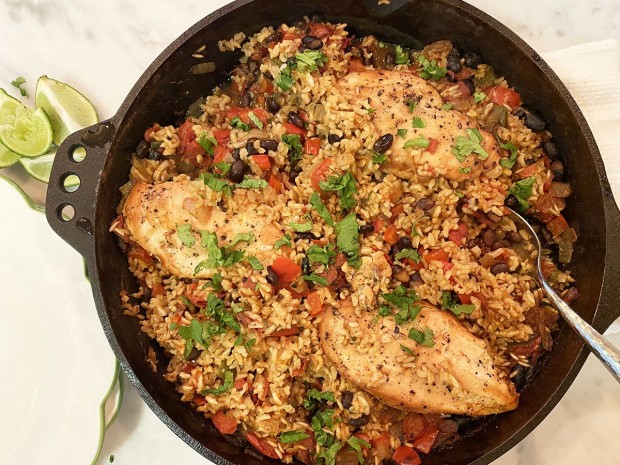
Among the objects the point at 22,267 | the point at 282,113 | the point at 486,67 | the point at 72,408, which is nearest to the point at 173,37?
the point at 282,113

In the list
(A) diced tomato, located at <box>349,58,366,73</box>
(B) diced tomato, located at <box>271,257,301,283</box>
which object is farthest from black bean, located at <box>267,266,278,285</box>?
(A) diced tomato, located at <box>349,58,366,73</box>

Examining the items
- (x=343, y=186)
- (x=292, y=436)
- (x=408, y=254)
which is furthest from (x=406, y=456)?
(x=343, y=186)

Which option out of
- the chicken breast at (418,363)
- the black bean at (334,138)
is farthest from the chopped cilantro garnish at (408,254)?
the black bean at (334,138)

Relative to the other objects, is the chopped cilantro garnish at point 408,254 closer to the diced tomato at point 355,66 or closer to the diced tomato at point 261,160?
the diced tomato at point 261,160

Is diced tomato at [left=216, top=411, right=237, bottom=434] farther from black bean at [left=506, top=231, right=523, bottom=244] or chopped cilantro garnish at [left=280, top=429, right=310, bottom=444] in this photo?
black bean at [left=506, top=231, right=523, bottom=244]

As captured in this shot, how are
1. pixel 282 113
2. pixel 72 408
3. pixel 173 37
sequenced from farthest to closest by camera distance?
pixel 173 37
pixel 72 408
pixel 282 113

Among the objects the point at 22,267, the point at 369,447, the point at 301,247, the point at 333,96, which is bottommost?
the point at 369,447

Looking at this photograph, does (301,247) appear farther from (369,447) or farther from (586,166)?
(586,166)
